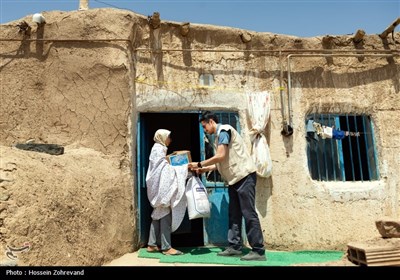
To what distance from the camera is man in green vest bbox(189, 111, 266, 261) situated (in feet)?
14.0

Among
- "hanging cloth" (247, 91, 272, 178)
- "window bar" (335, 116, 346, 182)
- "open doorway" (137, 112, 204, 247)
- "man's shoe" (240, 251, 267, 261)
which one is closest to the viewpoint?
"man's shoe" (240, 251, 267, 261)

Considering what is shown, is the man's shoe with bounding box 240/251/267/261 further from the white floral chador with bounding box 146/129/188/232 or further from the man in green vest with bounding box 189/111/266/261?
the white floral chador with bounding box 146/129/188/232

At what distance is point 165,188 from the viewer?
Answer: 4.53 meters

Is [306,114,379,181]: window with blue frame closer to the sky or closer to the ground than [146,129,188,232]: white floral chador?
closer to the sky

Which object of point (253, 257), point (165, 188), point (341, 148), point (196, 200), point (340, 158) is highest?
point (341, 148)

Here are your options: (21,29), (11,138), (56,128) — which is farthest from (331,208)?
(21,29)

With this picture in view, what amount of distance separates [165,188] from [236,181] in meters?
0.85

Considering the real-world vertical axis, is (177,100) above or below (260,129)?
above

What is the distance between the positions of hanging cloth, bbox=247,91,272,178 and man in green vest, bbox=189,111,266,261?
0.69m

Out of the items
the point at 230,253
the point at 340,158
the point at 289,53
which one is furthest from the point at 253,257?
the point at 289,53

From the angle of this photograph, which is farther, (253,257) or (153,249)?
(153,249)

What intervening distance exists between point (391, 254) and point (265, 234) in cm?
188

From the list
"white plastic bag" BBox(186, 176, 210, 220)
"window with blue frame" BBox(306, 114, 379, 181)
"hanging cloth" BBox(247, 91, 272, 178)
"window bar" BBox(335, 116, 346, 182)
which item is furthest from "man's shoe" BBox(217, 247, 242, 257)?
"window bar" BBox(335, 116, 346, 182)

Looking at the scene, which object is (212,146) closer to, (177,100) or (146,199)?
(177,100)
